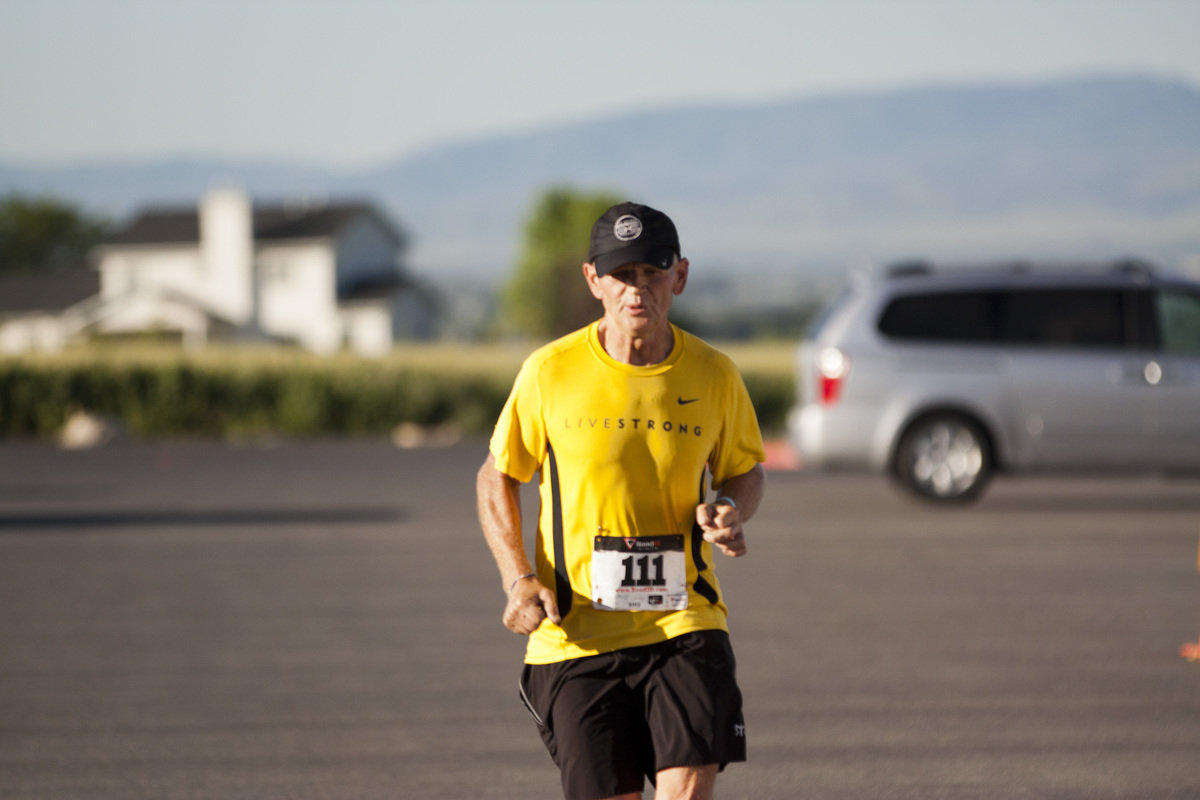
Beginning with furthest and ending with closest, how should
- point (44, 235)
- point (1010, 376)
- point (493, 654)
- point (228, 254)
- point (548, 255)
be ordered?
point (548, 255) < point (44, 235) < point (228, 254) < point (1010, 376) < point (493, 654)

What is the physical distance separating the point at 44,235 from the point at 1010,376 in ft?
355

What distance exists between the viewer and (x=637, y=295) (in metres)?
3.79

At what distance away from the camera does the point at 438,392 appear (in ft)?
106

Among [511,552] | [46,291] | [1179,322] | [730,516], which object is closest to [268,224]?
[46,291]

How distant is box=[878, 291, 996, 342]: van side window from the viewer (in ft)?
47.1

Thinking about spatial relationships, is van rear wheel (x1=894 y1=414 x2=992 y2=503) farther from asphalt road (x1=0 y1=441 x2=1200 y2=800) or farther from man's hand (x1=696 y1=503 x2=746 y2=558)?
man's hand (x1=696 y1=503 x2=746 y2=558)

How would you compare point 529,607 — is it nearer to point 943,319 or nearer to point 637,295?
point 637,295

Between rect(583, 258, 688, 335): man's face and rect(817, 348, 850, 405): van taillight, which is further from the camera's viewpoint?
rect(817, 348, 850, 405): van taillight

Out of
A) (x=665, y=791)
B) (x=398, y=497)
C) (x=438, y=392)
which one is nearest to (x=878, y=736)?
(x=665, y=791)

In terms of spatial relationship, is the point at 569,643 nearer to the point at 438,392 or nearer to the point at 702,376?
the point at 702,376

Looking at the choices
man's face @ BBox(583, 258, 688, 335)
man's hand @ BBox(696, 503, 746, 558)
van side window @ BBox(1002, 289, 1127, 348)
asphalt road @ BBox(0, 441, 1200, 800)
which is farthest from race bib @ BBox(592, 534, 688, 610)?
van side window @ BBox(1002, 289, 1127, 348)

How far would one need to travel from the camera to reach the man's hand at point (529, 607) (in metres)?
3.77

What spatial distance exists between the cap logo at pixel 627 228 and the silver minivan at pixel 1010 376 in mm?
10547

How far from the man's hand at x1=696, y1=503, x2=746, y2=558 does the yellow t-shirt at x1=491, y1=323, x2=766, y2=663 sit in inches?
3.8
